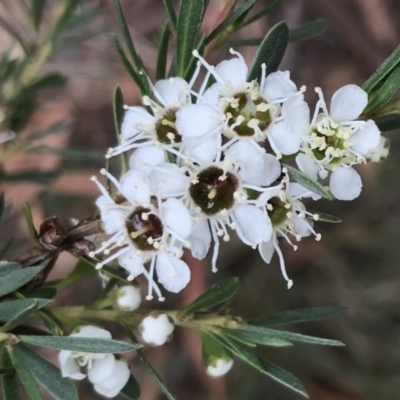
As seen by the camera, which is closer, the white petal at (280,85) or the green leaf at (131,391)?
the white petal at (280,85)

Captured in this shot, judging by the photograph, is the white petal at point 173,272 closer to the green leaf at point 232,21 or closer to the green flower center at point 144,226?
the green flower center at point 144,226

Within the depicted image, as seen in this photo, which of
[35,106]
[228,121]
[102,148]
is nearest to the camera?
[228,121]

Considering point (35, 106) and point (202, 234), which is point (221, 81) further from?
point (35, 106)

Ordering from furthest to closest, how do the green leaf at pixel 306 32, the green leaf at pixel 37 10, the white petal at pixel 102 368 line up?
the green leaf at pixel 37 10
the green leaf at pixel 306 32
the white petal at pixel 102 368

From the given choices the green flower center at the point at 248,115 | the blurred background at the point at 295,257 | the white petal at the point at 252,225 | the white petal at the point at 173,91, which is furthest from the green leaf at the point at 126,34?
the blurred background at the point at 295,257

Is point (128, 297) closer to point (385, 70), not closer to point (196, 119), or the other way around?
point (196, 119)

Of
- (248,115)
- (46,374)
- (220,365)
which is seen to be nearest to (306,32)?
(248,115)

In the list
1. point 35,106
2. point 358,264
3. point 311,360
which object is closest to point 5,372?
point 35,106
